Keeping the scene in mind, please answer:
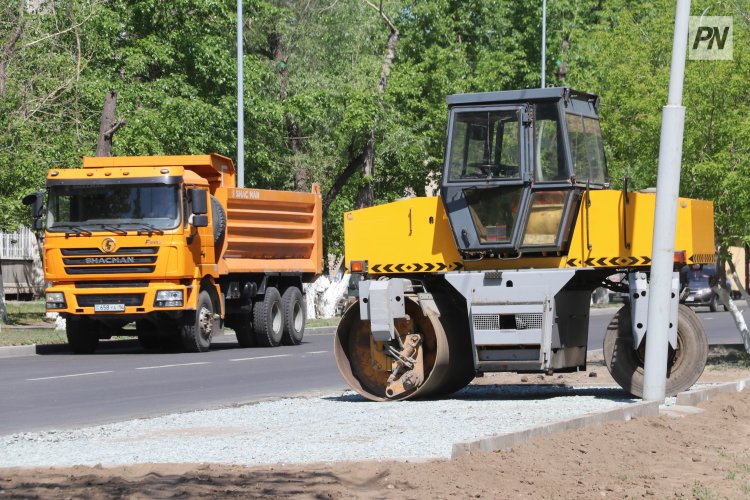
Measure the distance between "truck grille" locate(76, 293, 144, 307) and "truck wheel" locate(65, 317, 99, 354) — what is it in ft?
3.63

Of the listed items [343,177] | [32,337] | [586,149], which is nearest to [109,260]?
[32,337]

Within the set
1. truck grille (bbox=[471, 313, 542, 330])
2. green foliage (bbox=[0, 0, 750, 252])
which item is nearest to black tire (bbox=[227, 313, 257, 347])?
green foliage (bbox=[0, 0, 750, 252])

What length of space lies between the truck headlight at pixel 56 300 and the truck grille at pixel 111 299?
0.89 feet

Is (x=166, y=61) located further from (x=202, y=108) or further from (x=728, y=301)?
(x=728, y=301)

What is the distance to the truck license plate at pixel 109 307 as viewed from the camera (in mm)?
26297

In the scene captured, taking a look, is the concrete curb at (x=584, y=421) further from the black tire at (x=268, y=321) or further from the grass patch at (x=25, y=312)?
the grass patch at (x=25, y=312)

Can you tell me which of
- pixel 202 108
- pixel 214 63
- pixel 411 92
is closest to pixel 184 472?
pixel 202 108

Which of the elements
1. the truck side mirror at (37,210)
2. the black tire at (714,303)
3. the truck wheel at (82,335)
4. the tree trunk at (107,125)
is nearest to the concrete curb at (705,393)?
the truck side mirror at (37,210)

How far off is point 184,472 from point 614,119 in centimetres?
2366

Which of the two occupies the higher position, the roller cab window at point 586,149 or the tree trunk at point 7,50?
the tree trunk at point 7,50

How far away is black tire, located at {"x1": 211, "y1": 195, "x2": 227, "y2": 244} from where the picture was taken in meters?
27.8

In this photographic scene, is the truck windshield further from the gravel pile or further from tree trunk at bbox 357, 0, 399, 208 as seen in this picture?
tree trunk at bbox 357, 0, 399, 208

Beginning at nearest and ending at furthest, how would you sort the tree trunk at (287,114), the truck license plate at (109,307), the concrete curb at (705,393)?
the concrete curb at (705,393) → the truck license plate at (109,307) → the tree trunk at (287,114)

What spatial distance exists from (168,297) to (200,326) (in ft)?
4.19
